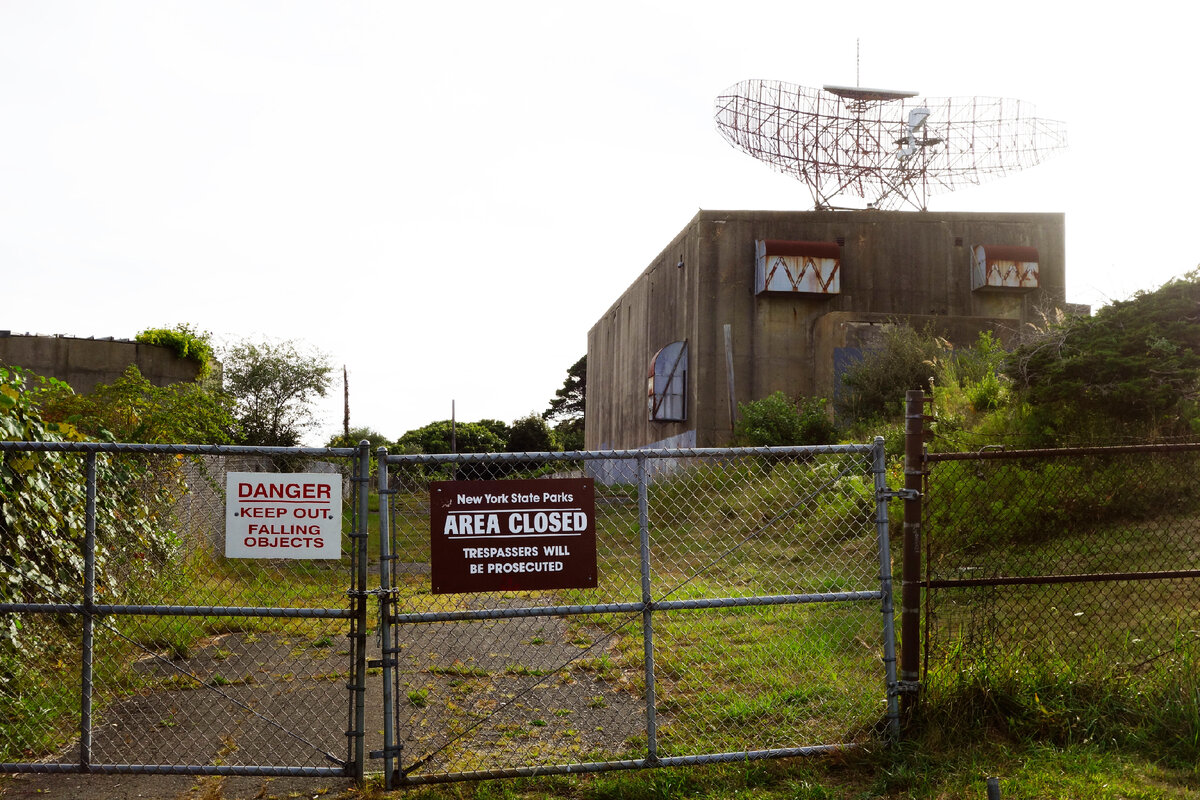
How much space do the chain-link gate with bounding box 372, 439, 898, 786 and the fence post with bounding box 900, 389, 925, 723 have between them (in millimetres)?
128

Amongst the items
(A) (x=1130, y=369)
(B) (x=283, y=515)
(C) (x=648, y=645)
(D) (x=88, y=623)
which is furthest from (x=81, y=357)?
(A) (x=1130, y=369)

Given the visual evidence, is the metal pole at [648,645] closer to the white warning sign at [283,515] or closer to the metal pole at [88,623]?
the white warning sign at [283,515]

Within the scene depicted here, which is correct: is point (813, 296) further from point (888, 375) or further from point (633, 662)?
point (633, 662)

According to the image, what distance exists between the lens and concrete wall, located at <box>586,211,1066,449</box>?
24297 millimetres

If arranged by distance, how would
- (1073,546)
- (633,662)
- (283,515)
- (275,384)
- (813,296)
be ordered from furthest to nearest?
(275,384), (813,296), (1073,546), (633,662), (283,515)

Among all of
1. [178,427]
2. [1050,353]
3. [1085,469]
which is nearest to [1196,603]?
[1085,469]

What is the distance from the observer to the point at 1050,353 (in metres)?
12.3

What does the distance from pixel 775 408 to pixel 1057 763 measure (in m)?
16.1

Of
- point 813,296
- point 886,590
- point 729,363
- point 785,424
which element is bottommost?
point 886,590

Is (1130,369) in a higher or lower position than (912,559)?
higher

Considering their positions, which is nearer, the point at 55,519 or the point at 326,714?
the point at 326,714

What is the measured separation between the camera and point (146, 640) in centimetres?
859

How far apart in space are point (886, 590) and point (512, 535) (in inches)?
90.8

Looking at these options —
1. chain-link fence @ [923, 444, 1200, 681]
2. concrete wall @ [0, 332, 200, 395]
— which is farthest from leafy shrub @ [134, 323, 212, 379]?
chain-link fence @ [923, 444, 1200, 681]
